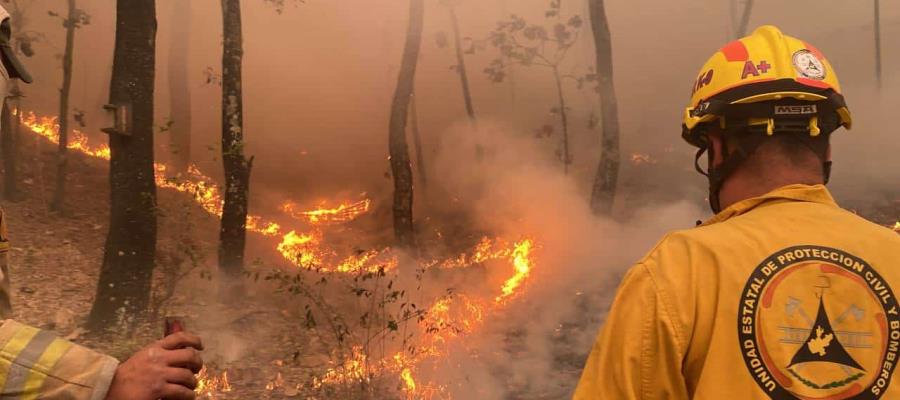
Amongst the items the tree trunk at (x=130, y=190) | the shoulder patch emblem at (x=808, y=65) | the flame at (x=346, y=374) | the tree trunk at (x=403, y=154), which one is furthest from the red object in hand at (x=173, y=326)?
the tree trunk at (x=403, y=154)

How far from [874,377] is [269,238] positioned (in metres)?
10.8

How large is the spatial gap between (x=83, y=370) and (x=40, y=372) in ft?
0.28

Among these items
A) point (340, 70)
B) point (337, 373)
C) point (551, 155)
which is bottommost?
point (337, 373)

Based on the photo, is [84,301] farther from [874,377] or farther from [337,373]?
[874,377]

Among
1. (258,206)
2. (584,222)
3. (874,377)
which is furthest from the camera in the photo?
(258,206)

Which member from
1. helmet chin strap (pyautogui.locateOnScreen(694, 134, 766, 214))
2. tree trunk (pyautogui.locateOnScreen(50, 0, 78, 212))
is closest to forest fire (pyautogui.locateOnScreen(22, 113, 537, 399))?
tree trunk (pyautogui.locateOnScreen(50, 0, 78, 212))

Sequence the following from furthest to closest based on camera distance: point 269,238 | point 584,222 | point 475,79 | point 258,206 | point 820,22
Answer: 1. point 820,22
2. point 475,79
3. point 258,206
4. point 584,222
5. point 269,238

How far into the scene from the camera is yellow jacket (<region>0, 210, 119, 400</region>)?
4.40 feet

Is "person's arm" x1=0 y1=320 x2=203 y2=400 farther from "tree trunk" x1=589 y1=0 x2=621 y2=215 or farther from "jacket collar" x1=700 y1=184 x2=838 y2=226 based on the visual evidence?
"tree trunk" x1=589 y1=0 x2=621 y2=215

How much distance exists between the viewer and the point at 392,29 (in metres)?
17.2

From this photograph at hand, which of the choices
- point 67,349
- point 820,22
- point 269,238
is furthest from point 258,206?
point 820,22

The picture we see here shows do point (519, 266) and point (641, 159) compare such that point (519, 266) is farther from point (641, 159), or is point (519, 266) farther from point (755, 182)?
point (755, 182)

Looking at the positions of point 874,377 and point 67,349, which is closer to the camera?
point 874,377

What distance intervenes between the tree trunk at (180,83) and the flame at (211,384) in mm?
8949
